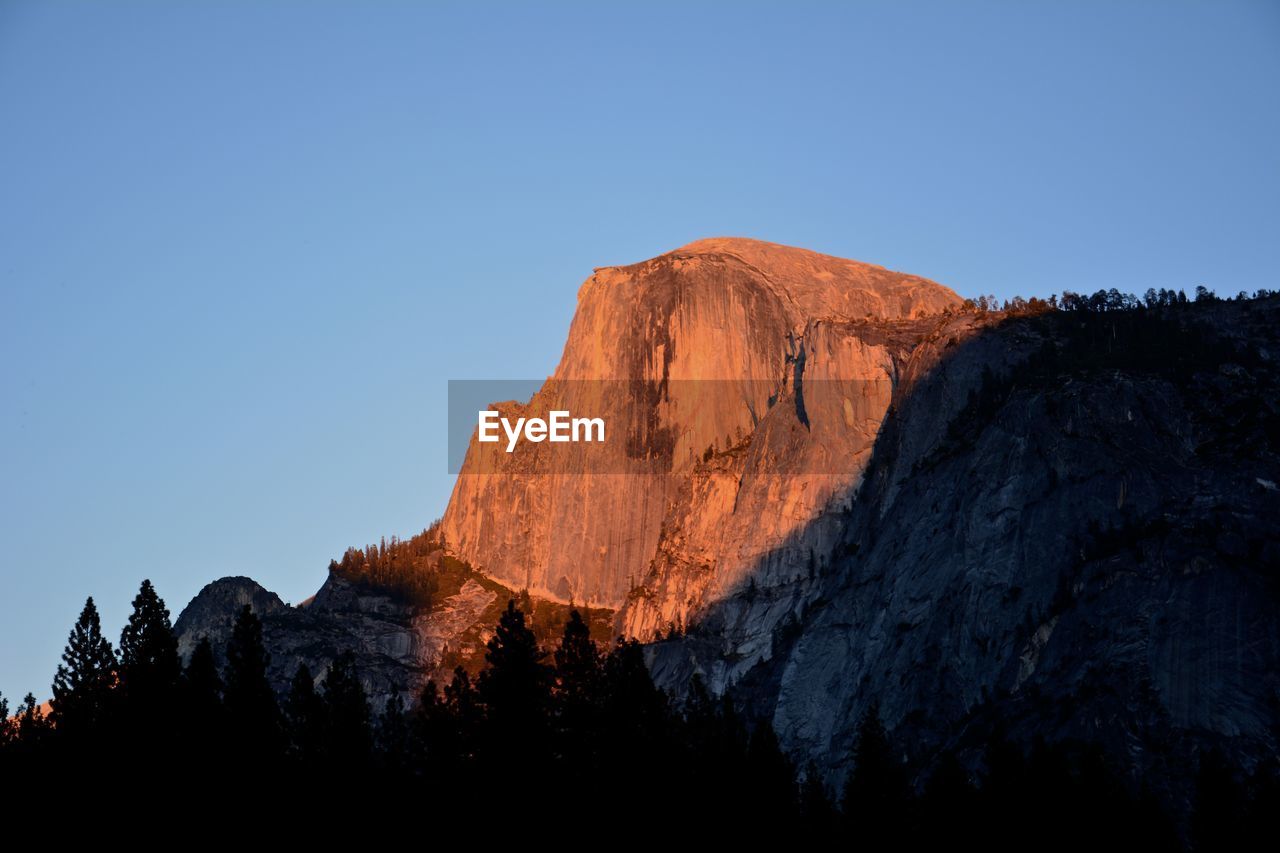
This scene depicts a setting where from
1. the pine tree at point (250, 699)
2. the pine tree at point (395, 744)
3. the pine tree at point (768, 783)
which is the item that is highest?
the pine tree at point (250, 699)

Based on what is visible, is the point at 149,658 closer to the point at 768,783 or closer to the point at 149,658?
the point at 149,658

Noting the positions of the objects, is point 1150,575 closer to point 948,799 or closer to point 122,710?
point 948,799

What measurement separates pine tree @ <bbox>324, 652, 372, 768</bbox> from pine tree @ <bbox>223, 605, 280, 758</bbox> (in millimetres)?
3067

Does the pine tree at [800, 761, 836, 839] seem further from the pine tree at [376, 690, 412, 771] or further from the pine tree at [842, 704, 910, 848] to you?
the pine tree at [376, 690, 412, 771]

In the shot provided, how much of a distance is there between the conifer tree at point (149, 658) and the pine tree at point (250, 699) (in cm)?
313

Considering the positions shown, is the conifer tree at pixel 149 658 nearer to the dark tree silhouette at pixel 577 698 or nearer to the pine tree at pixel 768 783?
the dark tree silhouette at pixel 577 698

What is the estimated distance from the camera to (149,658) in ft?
→ 380

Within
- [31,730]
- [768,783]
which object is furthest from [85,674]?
[768,783]

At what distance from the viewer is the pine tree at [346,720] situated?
10694cm

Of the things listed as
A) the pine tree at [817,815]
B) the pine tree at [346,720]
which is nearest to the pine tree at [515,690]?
the pine tree at [346,720]

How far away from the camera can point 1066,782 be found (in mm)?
123688

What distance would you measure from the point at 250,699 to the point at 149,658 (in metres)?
8.12

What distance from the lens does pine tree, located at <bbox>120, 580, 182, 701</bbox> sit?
369ft

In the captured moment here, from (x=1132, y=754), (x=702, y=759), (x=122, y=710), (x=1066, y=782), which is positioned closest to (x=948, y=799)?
(x=1066, y=782)
